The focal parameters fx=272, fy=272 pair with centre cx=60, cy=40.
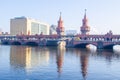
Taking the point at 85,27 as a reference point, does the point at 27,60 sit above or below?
below

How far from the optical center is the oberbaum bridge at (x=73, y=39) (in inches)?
5221

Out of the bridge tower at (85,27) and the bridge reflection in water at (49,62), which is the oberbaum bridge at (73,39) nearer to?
the bridge tower at (85,27)

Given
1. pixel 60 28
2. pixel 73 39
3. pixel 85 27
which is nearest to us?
pixel 73 39

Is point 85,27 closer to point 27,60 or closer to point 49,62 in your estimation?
point 27,60

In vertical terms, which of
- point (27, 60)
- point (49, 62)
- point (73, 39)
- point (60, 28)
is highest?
point (60, 28)

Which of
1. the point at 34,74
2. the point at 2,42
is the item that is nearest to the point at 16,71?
the point at 34,74

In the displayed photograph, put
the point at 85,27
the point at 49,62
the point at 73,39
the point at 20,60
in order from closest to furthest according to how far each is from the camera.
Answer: the point at 49,62 < the point at 20,60 < the point at 73,39 < the point at 85,27

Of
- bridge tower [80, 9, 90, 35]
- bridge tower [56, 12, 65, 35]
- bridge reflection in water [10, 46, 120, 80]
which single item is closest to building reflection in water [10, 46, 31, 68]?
bridge reflection in water [10, 46, 120, 80]

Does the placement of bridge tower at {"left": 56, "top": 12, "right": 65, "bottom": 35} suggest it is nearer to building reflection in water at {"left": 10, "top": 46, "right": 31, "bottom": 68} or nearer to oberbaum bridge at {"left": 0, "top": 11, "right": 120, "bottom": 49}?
oberbaum bridge at {"left": 0, "top": 11, "right": 120, "bottom": 49}

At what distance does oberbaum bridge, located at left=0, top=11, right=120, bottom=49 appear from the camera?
435ft

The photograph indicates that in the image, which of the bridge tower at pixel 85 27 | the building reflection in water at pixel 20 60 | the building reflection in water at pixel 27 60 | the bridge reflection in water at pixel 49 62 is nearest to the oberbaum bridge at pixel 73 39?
the bridge tower at pixel 85 27

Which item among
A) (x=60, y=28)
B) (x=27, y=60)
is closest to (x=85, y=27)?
(x=60, y=28)

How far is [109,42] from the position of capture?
129 metres

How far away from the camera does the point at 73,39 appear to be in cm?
14362
